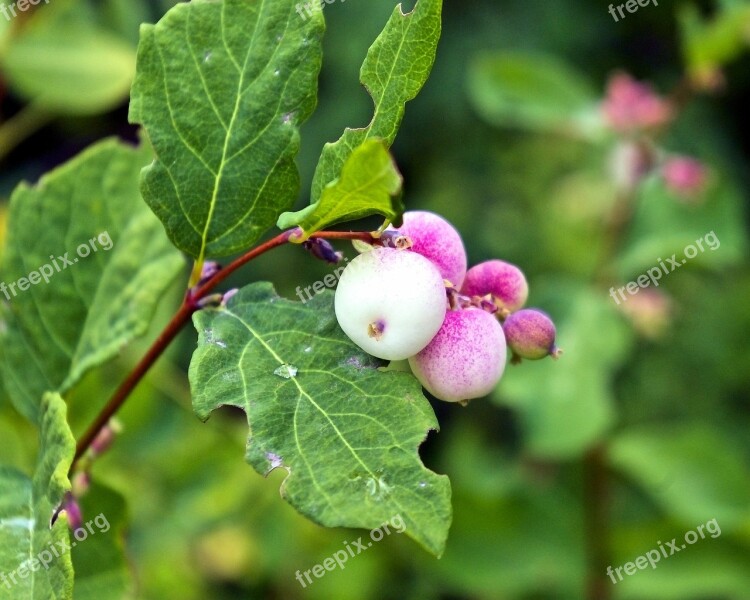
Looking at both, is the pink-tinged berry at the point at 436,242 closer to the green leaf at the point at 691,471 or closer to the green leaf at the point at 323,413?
the green leaf at the point at 323,413

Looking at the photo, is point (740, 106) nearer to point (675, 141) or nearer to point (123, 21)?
point (675, 141)

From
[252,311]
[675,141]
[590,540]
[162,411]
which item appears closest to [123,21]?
[162,411]

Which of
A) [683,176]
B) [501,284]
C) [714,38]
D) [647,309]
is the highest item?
[501,284]

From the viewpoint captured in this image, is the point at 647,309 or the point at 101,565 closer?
the point at 101,565

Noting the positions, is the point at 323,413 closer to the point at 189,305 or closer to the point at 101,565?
the point at 189,305

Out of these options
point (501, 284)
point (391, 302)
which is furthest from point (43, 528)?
point (501, 284)
